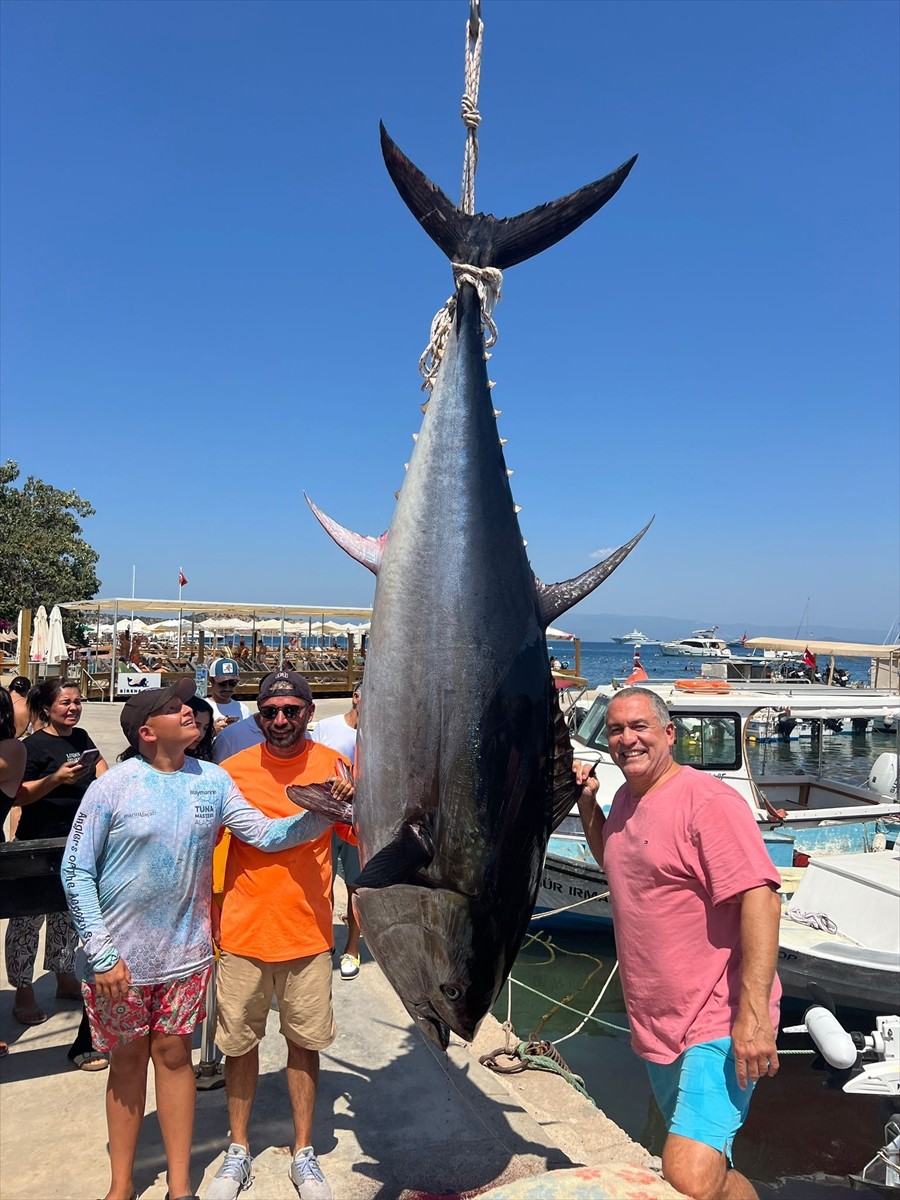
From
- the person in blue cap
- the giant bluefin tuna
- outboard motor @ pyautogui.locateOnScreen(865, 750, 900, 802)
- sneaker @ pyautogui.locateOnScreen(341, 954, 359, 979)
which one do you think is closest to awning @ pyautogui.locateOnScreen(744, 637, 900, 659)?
outboard motor @ pyautogui.locateOnScreen(865, 750, 900, 802)

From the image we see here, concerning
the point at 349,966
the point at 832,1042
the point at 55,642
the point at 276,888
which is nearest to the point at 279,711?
the point at 276,888

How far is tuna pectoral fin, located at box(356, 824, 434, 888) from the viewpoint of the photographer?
181 centimetres

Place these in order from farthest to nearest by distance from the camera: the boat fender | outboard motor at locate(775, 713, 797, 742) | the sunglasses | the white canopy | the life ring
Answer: the white canopy
outboard motor at locate(775, 713, 797, 742)
the life ring
the boat fender
the sunglasses

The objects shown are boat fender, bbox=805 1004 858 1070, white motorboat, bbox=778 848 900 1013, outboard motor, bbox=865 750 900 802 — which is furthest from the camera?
outboard motor, bbox=865 750 900 802

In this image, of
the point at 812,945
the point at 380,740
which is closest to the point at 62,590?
the point at 812,945

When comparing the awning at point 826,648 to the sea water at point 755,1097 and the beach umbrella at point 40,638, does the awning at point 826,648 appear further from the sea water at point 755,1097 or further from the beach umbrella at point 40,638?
the beach umbrella at point 40,638

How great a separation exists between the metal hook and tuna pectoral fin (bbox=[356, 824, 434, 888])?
1965 millimetres

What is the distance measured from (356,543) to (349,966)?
2.71 m

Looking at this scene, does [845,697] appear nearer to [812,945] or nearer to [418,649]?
[812,945]

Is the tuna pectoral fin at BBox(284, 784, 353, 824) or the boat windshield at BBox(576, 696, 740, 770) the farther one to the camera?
the boat windshield at BBox(576, 696, 740, 770)

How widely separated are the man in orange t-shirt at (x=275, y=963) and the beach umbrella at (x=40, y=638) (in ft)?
42.4

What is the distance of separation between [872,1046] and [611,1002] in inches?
118

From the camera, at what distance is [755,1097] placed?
17.5 feet

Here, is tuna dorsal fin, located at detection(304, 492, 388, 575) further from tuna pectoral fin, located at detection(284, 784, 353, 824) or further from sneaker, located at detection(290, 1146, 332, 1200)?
sneaker, located at detection(290, 1146, 332, 1200)
